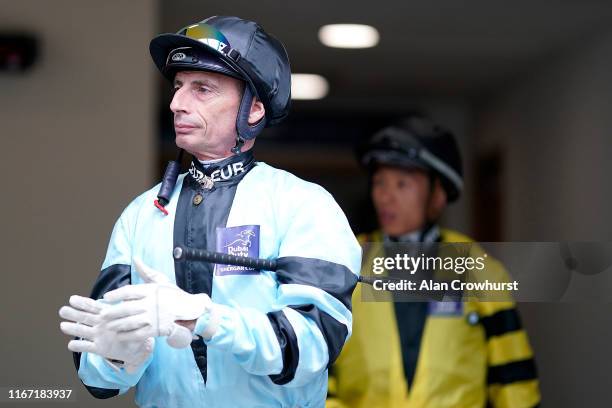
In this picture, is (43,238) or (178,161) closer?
(178,161)

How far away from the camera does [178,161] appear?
2223 millimetres

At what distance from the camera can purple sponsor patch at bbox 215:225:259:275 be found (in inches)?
80.5

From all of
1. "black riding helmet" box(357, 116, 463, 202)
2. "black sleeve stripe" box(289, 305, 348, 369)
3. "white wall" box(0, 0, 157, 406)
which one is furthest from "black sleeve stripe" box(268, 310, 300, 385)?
"black riding helmet" box(357, 116, 463, 202)

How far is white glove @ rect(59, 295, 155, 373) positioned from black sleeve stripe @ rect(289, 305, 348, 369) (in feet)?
0.92

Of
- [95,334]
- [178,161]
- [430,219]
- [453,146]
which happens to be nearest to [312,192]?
[178,161]

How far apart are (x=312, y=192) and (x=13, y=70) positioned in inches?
61.6

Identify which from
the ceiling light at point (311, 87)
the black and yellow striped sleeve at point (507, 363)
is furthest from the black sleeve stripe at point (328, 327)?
the ceiling light at point (311, 87)

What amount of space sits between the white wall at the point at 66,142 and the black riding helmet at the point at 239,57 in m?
1.06

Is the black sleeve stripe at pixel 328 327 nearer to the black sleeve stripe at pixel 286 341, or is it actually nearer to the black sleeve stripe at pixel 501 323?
the black sleeve stripe at pixel 286 341

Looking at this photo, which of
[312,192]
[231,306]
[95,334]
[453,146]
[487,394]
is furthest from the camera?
[453,146]

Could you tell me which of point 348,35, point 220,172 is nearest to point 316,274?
point 220,172

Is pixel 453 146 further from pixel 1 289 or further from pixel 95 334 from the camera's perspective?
pixel 95 334

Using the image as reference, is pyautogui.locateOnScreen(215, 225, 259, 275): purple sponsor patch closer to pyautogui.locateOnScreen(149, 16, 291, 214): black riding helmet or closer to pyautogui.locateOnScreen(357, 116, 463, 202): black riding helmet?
pyautogui.locateOnScreen(149, 16, 291, 214): black riding helmet

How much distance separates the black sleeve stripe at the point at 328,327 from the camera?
1.98 meters
